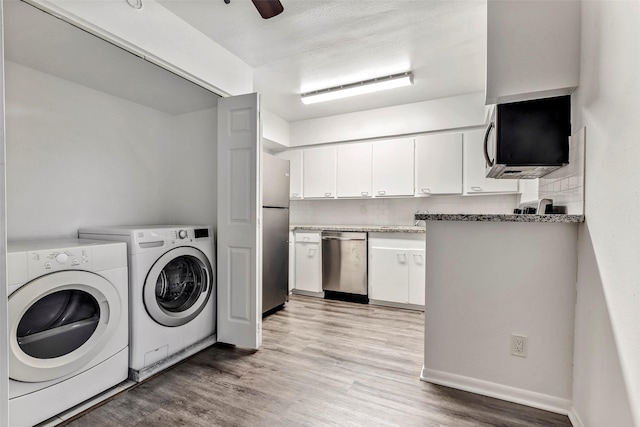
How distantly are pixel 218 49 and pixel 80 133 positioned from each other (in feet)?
4.33

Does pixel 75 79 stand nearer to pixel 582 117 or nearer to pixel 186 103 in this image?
pixel 186 103

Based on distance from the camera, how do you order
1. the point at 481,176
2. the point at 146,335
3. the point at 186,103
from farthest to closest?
1. the point at 481,176
2. the point at 186,103
3. the point at 146,335

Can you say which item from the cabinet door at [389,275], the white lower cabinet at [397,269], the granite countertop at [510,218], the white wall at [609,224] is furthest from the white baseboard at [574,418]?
the cabinet door at [389,275]

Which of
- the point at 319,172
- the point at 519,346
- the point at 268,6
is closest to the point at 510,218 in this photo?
the point at 519,346

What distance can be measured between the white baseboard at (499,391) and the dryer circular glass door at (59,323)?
6.64 ft

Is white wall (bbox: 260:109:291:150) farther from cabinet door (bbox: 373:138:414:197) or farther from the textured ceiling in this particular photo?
cabinet door (bbox: 373:138:414:197)

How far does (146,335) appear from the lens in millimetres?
2041

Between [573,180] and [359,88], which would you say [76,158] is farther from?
[573,180]

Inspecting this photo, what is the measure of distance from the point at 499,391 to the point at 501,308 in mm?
494

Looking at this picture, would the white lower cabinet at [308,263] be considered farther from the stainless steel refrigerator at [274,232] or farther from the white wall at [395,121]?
the white wall at [395,121]

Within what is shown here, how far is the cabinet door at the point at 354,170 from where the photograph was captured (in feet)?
13.5

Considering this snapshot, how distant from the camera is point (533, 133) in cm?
183

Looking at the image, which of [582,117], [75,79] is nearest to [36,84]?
[75,79]

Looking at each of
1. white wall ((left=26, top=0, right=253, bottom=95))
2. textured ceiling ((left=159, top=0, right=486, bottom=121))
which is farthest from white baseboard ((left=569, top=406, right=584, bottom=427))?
white wall ((left=26, top=0, right=253, bottom=95))
